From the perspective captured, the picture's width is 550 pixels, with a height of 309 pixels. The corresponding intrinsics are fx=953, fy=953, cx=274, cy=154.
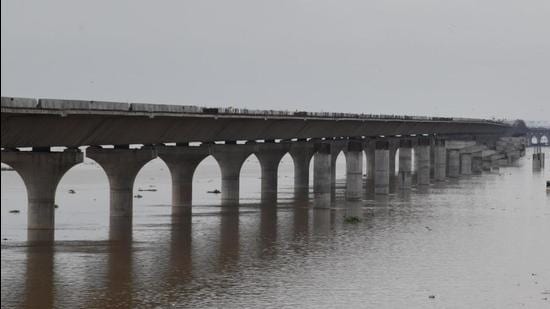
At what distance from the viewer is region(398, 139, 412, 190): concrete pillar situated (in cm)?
14025

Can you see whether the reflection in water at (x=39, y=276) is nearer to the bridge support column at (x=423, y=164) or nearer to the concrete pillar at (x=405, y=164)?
the concrete pillar at (x=405, y=164)

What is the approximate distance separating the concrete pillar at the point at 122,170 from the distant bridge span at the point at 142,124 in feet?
4.37

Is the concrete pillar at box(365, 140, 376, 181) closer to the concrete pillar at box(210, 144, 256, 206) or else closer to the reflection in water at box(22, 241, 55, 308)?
the concrete pillar at box(210, 144, 256, 206)

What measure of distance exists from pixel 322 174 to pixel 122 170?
89.9ft

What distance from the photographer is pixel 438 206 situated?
10119 centimetres

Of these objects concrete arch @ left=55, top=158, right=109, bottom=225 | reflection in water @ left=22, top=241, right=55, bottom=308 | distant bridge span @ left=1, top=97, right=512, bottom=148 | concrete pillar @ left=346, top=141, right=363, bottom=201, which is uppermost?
distant bridge span @ left=1, top=97, right=512, bottom=148

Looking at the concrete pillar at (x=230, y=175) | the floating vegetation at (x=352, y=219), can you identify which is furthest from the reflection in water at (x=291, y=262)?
the concrete pillar at (x=230, y=175)

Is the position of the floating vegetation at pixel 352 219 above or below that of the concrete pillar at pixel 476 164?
below

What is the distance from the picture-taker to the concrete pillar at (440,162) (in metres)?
165

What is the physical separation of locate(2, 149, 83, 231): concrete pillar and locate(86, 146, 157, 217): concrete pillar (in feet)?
27.2

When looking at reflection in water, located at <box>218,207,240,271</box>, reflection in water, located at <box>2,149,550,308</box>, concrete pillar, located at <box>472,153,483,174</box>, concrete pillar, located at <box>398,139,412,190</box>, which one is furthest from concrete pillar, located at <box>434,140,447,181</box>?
reflection in water, located at <box>218,207,240,271</box>

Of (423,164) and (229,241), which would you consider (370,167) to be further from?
(229,241)

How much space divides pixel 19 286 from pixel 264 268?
1400 cm

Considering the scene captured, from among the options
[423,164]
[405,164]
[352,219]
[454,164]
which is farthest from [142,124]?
[454,164]
